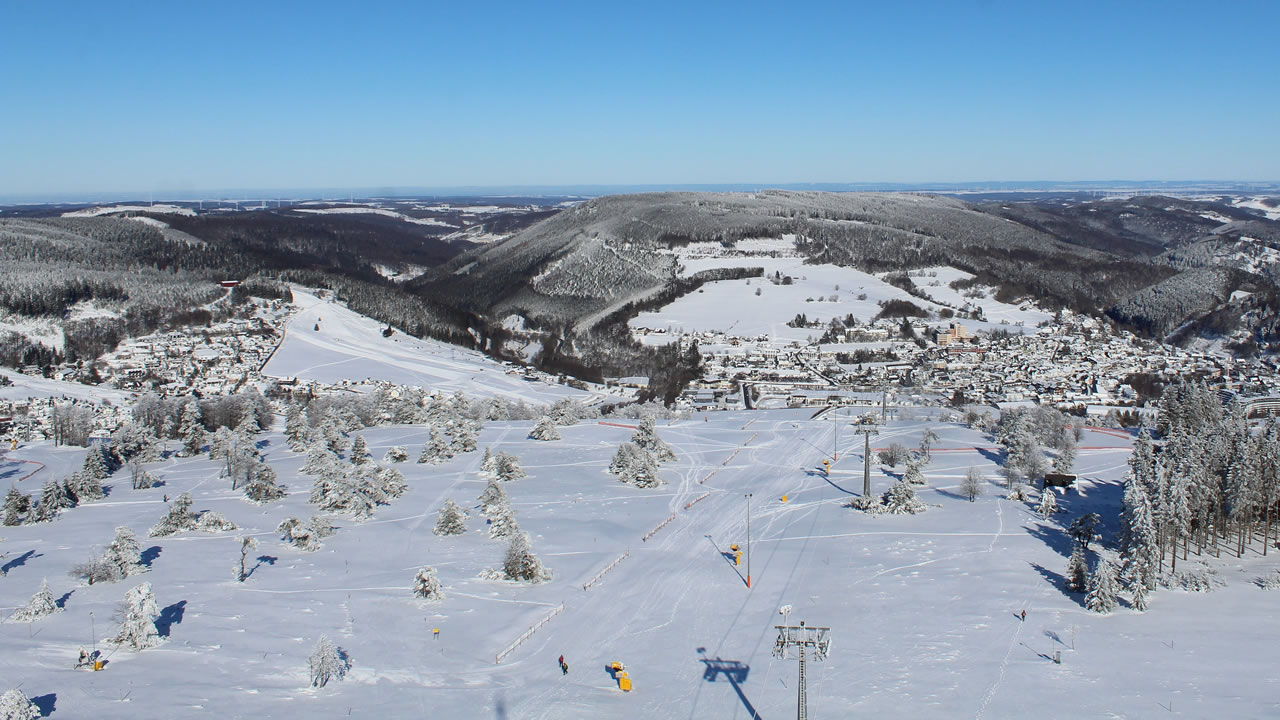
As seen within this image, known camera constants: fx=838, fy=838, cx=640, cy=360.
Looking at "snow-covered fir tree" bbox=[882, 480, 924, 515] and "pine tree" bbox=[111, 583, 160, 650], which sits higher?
"pine tree" bbox=[111, 583, 160, 650]

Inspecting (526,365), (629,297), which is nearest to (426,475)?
(526,365)

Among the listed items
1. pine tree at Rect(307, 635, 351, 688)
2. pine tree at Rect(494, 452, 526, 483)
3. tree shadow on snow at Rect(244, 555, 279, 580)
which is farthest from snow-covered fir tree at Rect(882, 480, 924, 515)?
tree shadow on snow at Rect(244, 555, 279, 580)

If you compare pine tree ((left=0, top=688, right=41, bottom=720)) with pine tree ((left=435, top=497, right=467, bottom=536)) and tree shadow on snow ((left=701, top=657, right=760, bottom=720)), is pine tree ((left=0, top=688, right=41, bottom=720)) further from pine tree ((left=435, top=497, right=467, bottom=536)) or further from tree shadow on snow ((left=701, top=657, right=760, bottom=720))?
pine tree ((left=435, top=497, right=467, bottom=536))

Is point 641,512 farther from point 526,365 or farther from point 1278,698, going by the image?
point 526,365

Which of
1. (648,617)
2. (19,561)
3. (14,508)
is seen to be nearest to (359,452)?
(14,508)

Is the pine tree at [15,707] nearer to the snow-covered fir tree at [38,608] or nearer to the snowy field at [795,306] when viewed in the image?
the snow-covered fir tree at [38,608]

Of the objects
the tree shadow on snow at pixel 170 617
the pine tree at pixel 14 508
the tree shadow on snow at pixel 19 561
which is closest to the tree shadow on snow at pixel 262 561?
the tree shadow on snow at pixel 170 617
